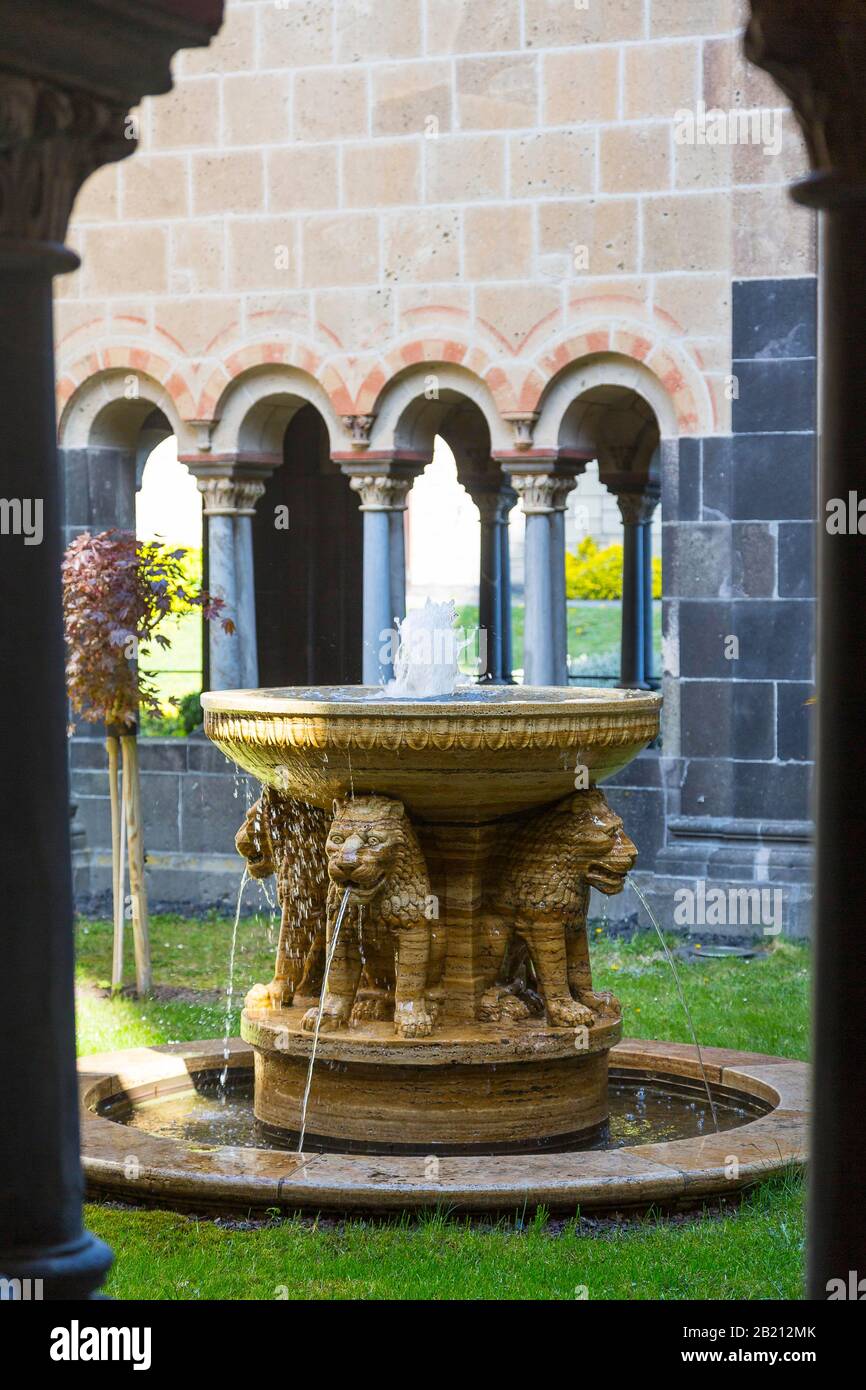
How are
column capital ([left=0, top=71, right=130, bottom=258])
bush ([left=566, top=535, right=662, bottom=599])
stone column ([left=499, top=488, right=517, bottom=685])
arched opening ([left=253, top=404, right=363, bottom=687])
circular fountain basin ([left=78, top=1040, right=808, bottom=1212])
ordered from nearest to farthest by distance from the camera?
column capital ([left=0, top=71, right=130, bottom=258])
circular fountain basin ([left=78, top=1040, right=808, bottom=1212])
stone column ([left=499, top=488, right=517, bottom=685])
arched opening ([left=253, top=404, right=363, bottom=687])
bush ([left=566, top=535, right=662, bottom=599])

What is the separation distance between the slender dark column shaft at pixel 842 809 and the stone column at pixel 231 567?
27.3 ft

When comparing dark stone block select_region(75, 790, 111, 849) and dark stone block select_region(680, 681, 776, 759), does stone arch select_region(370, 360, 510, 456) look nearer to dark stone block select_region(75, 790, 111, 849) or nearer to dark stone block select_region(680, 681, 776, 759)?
dark stone block select_region(680, 681, 776, 759)

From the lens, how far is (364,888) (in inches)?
232

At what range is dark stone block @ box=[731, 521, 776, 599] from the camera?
10445 mm

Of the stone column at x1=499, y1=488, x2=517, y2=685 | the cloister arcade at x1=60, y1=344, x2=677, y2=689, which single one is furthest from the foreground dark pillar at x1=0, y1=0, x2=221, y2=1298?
the stone column at x1=499, y1=488, x2=517, y2=685

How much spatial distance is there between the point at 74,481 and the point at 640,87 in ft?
13.2

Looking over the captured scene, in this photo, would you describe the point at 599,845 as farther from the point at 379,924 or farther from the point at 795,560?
the point at 795,560

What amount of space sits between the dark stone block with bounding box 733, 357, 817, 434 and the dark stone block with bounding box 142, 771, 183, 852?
3.97 meters

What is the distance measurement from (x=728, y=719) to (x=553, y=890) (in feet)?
15.0

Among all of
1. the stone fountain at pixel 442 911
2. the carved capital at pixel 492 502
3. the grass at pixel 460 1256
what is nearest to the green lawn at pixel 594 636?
the carved capital at pixel 492 502

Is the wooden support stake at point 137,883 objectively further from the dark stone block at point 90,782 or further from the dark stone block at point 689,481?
the dark stone block at point 689,481

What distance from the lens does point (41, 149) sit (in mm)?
3510

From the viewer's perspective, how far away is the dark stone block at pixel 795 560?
34.0 ft

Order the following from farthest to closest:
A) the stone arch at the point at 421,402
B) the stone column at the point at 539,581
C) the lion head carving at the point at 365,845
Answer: the stone arch at the point at 421,402
the stone column at the point at 539,581
the lion head carving at the point at 365,845
